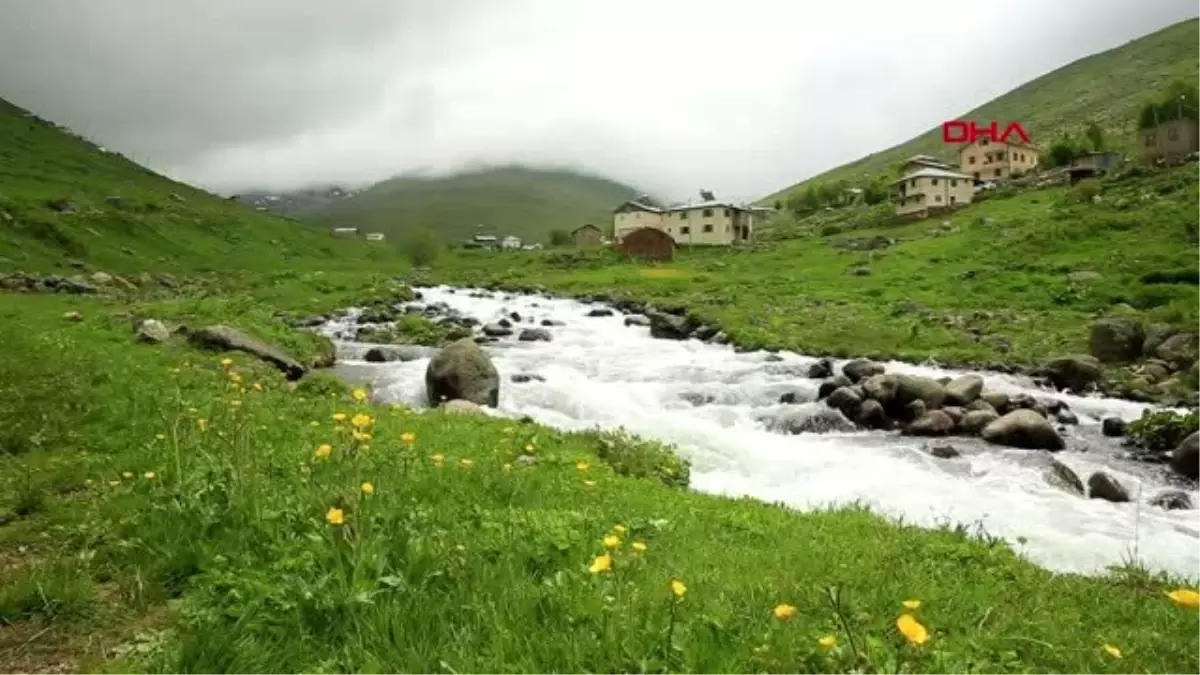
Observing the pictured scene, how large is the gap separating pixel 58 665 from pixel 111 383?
11.0 m

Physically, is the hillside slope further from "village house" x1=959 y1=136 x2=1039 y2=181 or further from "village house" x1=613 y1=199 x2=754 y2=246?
"village house" x1=959 y1=136 x2=1039 y2=181

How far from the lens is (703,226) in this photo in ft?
401

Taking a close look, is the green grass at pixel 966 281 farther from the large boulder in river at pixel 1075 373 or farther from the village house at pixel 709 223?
the village house at pixel 709 223

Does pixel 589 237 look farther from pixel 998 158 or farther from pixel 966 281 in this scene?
pixel 966 281

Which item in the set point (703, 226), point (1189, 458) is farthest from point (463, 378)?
point (703, 226)

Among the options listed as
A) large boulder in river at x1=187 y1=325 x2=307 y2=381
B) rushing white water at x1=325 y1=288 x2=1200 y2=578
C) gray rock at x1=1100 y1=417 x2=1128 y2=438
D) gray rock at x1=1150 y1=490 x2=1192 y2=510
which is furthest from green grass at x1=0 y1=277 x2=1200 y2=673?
gray rock at x1=1100 y1=417 x2=1128 y2=438

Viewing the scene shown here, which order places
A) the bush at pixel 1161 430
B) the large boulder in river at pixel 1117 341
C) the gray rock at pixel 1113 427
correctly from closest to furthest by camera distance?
the bush at pixel 1161 430 < the gray rock at pixel 1113 427 < the large boulder in river at pixel 1117 341

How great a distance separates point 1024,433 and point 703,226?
102889 mm

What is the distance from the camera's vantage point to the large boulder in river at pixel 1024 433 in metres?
21.4

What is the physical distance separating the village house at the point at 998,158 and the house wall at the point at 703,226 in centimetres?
5015

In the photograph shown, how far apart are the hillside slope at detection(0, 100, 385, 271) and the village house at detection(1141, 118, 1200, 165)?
111253mm

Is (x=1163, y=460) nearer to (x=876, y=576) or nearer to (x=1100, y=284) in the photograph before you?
(x=876, y=576)

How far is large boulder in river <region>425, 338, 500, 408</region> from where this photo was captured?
2414cm

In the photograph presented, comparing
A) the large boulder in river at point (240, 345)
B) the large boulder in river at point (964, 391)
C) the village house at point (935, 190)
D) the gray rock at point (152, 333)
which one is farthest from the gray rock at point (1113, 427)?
the village house at point (935, 190)
